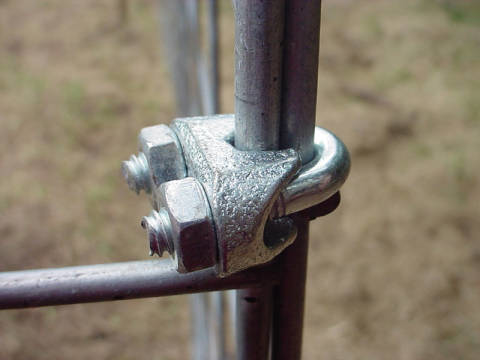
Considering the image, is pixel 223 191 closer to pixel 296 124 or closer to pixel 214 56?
pixel 296 124

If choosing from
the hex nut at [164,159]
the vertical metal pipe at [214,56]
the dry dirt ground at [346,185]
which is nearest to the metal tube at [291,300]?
the hex nut at [164,159]

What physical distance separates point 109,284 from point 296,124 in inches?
8.1

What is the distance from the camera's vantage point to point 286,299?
1.64 ft

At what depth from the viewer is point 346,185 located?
2408mm

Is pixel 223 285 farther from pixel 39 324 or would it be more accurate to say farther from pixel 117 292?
pixel 39 324

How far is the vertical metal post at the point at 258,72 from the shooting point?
39cm

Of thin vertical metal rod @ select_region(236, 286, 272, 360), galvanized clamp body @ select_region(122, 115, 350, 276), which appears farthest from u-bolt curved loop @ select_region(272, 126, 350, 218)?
thin vertical metal rod @ select_region(236, 286, 272, 360)

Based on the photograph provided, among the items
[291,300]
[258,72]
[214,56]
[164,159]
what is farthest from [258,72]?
[214,56]

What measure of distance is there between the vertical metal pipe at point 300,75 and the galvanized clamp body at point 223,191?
0.08 feet

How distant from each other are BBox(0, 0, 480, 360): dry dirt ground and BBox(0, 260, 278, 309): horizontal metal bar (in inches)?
58.4

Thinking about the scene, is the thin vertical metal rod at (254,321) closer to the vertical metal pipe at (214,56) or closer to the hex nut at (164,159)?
the hex nut at (164,159)

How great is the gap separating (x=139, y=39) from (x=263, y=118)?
322 cm

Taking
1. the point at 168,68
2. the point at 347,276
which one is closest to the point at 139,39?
the point at 168,68

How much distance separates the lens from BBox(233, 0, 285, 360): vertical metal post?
387 millimetres
